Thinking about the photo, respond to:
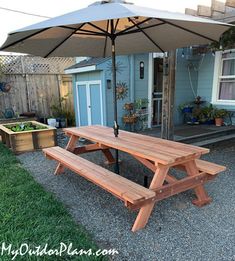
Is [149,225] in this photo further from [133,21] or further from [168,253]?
[133,21]

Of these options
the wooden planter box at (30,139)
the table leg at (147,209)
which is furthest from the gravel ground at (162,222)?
the wooden planter box at (30,139)

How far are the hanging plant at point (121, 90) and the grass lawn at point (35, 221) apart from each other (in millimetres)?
3456

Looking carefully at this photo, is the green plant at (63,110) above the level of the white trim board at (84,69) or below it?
below

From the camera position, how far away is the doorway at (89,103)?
617 cm

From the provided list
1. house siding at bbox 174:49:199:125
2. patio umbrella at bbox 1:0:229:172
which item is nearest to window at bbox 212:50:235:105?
house siding at bbox 174:49:199:125

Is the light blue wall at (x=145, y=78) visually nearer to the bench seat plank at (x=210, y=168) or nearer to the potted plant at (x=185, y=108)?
the potted plant at (x=185, y=108)

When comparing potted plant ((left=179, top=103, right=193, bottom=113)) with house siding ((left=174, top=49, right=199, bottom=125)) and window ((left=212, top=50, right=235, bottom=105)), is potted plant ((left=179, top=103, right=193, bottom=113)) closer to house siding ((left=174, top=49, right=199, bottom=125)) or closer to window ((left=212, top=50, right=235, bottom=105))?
house siding ((left=174, top=49, right=199, bottom=125))

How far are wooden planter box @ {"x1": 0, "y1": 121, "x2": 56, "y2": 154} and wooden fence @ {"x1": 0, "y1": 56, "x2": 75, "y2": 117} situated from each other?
303 cm

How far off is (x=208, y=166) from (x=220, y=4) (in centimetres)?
326

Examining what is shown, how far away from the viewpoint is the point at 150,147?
2.66 m

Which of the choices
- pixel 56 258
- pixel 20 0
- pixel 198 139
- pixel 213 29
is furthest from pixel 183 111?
pixel 20 0

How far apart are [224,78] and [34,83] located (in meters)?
6.45

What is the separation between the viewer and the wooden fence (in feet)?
25.7

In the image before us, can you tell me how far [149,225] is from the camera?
234 cm
